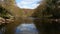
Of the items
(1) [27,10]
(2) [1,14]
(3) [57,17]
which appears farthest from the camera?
(1) [27,10]

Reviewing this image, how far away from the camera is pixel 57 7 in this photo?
127ft

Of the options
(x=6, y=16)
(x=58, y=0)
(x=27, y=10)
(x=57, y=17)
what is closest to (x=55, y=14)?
(x=57, y=17)

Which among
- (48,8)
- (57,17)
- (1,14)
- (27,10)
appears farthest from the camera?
(27,10)

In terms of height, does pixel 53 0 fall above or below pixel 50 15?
above

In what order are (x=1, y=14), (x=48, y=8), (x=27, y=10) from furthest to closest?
(x=27, y=10) → (x=48, y=8) → (x=1, y=14)

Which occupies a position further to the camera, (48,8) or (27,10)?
(27,10)

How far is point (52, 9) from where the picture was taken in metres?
39.6

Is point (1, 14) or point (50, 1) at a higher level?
point (50, 1)

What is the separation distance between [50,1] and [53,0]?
831mm

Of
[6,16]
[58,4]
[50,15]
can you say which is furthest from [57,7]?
[6,16]

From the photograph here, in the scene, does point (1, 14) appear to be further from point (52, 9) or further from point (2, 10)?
point (52, 9)

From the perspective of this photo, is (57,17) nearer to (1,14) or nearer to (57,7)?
(57,7)

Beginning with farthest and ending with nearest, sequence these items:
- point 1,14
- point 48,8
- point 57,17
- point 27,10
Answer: point 27,10, point 48,8, point 57,17, point 1,14

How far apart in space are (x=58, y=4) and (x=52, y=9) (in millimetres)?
1833
